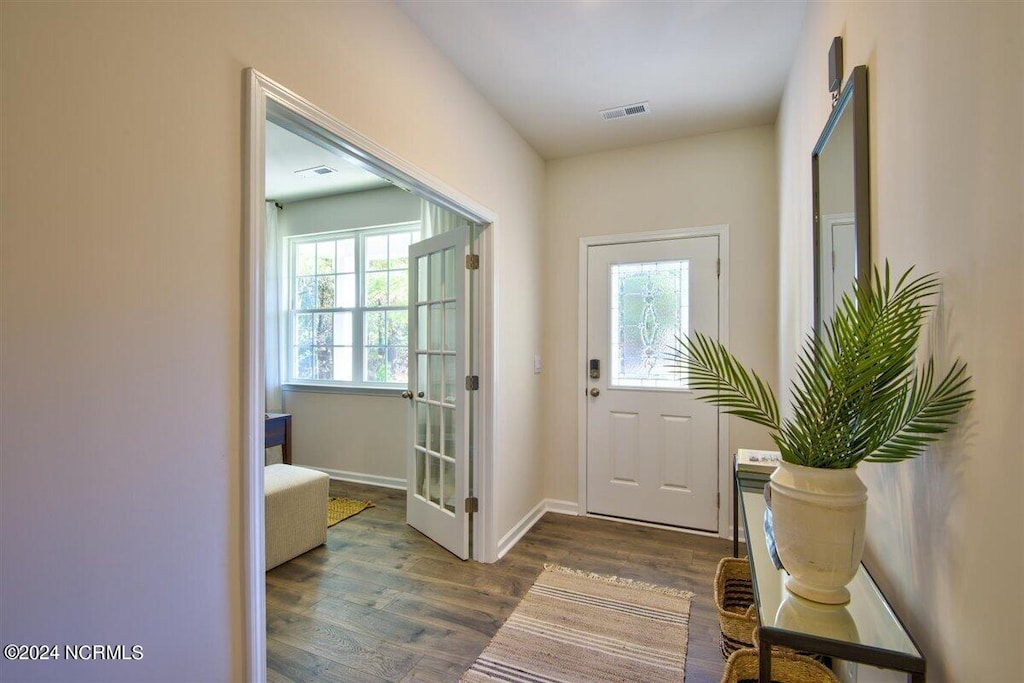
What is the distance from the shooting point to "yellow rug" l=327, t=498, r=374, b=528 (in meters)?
3.44

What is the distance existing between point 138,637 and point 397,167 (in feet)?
5.56

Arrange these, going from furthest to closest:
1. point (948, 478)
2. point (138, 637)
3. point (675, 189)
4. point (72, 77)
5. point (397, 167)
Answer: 1. point (675, 189)
2. point (397, 167)
3. point (138, 637)
4. point (72, 77)
5. point (948, 478)

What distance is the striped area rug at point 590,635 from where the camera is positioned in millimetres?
1831

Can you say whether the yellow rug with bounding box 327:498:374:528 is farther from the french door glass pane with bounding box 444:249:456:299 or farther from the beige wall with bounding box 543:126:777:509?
the french door glass pane with bounding box 444:249:456:299

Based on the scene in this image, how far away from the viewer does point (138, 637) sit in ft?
3.61

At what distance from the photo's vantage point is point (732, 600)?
2020 mm

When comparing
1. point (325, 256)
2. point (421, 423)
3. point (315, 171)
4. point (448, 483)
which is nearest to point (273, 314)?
point (325, 256)

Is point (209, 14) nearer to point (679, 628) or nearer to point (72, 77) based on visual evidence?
point (72, 77)

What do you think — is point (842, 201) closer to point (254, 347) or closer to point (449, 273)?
point (254, 347)

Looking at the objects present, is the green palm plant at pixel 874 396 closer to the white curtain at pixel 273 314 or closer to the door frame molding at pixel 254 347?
the door frame molding at pixel 254 347

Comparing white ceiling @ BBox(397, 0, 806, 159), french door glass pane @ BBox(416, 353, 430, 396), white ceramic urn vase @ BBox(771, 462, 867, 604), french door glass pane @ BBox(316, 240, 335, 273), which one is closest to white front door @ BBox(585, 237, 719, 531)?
white ceiling @ BBox(397, 0, 806, 159)

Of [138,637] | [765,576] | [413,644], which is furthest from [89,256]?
[413,644]

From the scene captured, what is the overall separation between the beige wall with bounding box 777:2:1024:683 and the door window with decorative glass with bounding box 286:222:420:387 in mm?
3567

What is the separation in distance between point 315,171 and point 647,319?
9.45ft
